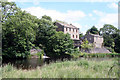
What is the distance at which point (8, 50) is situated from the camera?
19.4 meters

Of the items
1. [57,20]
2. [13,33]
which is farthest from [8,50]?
[57,20]

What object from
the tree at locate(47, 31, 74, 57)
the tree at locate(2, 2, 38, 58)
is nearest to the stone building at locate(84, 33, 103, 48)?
the tree at locate(47, 31, 74, 57)

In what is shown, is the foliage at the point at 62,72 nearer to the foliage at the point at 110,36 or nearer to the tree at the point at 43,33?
the tree at the point at 43,33

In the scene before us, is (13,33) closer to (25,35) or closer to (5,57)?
(25,35)

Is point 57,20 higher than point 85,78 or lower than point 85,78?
higher

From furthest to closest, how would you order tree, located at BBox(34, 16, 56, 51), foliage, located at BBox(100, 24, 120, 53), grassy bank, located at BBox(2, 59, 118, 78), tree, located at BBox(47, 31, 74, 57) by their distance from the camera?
foliage, located at BBox(100, 24, 120, 53) → tree, located at BBox(34, 16, 56, 51) → tree, located at BBox(47, 31, 74, 57) → grassy bank, located at BBox(2, 59, 118, 78)

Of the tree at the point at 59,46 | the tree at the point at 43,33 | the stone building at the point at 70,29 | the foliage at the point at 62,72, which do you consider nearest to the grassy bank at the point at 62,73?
the foliage at the point at 62,72

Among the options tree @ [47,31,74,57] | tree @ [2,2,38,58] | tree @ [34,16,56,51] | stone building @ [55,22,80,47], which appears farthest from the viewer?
stone building @ [55,22,80,47]

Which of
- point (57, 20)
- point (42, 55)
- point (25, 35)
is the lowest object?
point (42, 55)

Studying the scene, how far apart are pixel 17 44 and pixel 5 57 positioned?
2.77 meters

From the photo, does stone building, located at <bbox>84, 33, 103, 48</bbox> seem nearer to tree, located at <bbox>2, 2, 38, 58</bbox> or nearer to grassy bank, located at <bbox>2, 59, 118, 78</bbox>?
tree, located at <bbox>2, 2, 38, 58</bbox>

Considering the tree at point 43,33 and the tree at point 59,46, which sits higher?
the tree at point 43,33

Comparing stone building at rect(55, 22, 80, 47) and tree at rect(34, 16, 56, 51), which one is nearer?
tree at rect(34, 16, 56, 51)

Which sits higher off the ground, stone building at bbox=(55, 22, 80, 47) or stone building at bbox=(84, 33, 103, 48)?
stone building at bbox=(55, 22, 80, 47)
